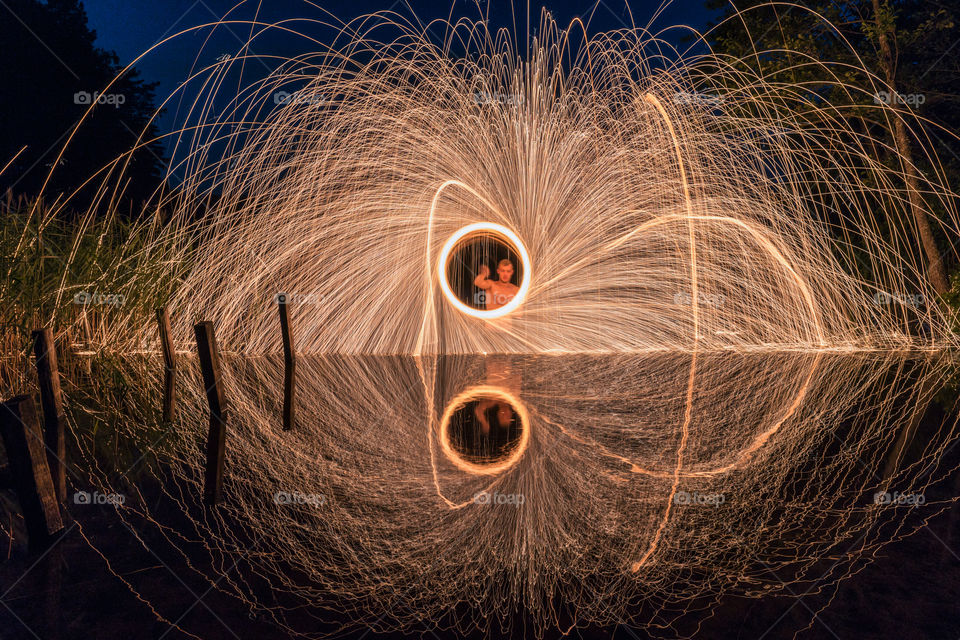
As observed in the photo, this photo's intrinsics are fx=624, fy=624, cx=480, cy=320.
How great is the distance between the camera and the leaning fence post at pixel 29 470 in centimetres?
272

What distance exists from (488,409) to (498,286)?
161 inches

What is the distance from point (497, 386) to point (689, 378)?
2098mm

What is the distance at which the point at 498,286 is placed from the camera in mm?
8906

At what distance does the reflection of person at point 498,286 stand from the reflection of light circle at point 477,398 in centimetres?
297

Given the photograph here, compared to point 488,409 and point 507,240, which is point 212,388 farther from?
point 507,240

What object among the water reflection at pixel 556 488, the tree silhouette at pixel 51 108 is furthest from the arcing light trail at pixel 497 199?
the tree silhouette at pixel 51 108

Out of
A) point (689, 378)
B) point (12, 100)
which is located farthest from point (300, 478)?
point (12, 100)

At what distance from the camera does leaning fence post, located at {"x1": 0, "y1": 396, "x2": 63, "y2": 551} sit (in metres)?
2.72

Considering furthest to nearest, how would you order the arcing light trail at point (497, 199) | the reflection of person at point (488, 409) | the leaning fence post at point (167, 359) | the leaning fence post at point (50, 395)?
the arcing light trail at point (497, 199)
the leaning fence post at point (167, 359)
the reflection of person at point (488, 409)
the leaning fence post at point (50, 395)

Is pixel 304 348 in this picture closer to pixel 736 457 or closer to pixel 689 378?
pixel 689 378

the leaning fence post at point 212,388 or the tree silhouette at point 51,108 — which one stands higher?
the tree silhouette at point 51,108

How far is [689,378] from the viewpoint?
21.5 feet

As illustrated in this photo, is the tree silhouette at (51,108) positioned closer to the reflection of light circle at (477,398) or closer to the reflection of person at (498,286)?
the reflection of person at (498,286)

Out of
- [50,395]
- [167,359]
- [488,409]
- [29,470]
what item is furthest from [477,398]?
[167,359]
